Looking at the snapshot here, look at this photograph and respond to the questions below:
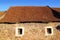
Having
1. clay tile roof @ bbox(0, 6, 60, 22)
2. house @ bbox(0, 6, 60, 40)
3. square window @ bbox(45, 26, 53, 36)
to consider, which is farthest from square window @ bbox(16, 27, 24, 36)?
square window @ bbox(45, 26, 53, 36)

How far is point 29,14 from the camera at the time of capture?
71.4 feet

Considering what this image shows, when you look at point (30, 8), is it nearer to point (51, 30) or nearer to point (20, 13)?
point (20, 13)

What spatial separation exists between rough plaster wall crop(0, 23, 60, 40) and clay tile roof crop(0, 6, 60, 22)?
740 millimetres

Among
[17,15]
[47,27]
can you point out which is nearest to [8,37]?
[17,15]

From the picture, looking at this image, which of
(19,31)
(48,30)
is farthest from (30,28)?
(48,30)

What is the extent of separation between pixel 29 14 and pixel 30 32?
118 inches

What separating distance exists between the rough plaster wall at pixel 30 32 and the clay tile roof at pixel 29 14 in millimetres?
740

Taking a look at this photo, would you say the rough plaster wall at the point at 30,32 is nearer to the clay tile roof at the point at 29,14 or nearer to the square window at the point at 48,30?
the square window at the point at 48,30

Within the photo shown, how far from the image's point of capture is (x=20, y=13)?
2197 centimetres

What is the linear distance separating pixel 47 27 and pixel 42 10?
3.59 m

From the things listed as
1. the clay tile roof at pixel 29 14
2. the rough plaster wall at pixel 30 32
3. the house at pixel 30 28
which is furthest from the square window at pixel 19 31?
the clay tile roof at pixel 29 14

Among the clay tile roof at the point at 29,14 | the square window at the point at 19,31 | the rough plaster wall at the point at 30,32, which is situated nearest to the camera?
the rough plaster wall at the point at 30,32

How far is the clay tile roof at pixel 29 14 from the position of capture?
67.4 ft

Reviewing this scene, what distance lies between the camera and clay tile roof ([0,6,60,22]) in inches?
808
